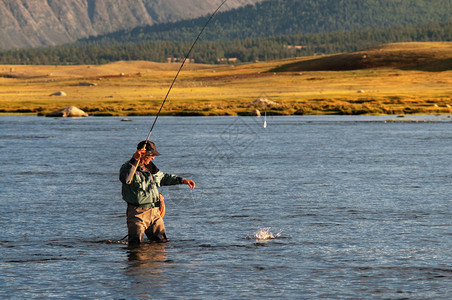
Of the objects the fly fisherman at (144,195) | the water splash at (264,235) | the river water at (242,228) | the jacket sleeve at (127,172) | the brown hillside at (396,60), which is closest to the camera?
the river water at (242,228)

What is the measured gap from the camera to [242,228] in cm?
1423

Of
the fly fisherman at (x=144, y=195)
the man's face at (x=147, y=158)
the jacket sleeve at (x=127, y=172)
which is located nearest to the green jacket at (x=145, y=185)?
the fly fisherman at (x=144, y=195)

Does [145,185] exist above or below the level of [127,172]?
below

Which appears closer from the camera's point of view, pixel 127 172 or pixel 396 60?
pixel 127 172

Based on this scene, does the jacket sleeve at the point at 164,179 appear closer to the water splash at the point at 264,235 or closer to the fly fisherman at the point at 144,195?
the fly fisherman at the point at 144,195

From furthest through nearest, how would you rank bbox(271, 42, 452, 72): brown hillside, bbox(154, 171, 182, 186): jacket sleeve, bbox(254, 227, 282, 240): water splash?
bbox(271, 42, 452, 72): brown hillside < bbox(254, 227, 282, 240): water splash < bbox(154, 171, 182, 186): jacket sleeve


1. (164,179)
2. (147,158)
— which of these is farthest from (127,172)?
(164,179)

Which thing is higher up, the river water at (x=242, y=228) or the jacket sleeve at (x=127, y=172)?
the jacket sleeve at (x=127, y=172)

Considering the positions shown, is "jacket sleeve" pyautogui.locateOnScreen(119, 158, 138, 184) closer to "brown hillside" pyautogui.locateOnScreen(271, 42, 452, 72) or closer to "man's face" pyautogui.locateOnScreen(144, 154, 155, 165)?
A: "man's face" pyautogui.locateOnScreen(144, 154, 155, 165)

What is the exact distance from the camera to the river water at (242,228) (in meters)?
9.95

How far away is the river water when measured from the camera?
9.95 metres

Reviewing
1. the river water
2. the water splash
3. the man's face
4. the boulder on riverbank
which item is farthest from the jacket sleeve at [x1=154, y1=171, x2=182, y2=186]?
the boulder on riverbank

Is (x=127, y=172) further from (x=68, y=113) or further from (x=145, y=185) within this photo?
(x=68, y=113)

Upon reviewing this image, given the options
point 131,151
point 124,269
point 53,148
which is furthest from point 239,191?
point 53,148
